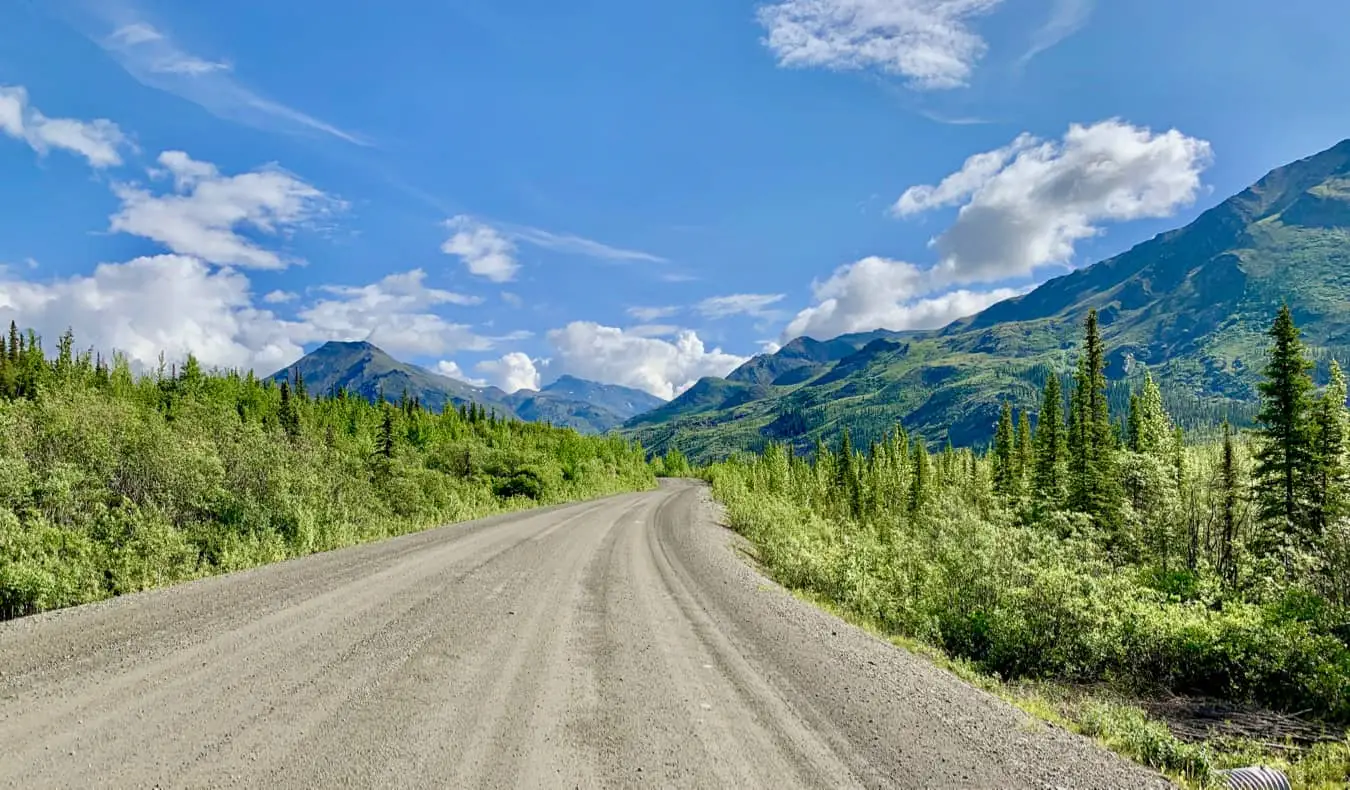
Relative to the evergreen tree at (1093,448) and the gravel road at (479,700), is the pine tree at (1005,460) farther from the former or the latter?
the gravel road at (479,700)

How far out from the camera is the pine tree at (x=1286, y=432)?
2530cm

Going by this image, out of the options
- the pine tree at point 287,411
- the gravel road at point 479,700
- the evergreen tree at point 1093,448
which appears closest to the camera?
the gravel road at point 479,700

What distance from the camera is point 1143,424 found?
151ft

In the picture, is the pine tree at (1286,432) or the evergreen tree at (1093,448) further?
the evergreen tree at (1093,448)

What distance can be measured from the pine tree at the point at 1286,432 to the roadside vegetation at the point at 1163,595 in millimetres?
68

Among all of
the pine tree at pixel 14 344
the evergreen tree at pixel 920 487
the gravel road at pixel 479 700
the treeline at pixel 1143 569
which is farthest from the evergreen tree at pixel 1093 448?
the pine tree at pixel 14 344

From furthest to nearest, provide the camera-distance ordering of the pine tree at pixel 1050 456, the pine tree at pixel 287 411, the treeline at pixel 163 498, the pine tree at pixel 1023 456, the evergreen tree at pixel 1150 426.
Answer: the pine tree at pixel 287 411 < the pine tree at pixel 1023 456 < the evergreen tree at pixel 1150 426 < the pine tree at pixel 1050 456 < the treeline at pixel 163 498

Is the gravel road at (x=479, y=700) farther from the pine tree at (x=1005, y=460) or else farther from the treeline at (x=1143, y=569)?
the pine tree at (x=1005, y=460)

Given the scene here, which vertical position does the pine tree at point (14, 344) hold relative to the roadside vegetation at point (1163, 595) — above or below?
above

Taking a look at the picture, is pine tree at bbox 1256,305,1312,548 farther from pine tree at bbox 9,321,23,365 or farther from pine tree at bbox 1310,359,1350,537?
pine tree at bbox 9,321,23,365

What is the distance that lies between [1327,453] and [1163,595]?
667 inches

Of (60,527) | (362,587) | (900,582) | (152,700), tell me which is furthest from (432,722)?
(900,582)

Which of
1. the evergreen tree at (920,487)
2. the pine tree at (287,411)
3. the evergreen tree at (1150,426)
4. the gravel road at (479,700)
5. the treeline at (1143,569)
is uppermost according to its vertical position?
the pine tree at (287,411)

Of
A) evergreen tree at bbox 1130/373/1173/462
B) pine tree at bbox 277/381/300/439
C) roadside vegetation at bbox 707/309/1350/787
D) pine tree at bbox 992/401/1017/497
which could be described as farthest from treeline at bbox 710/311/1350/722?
pine tree at bbox 277/381/300/439
